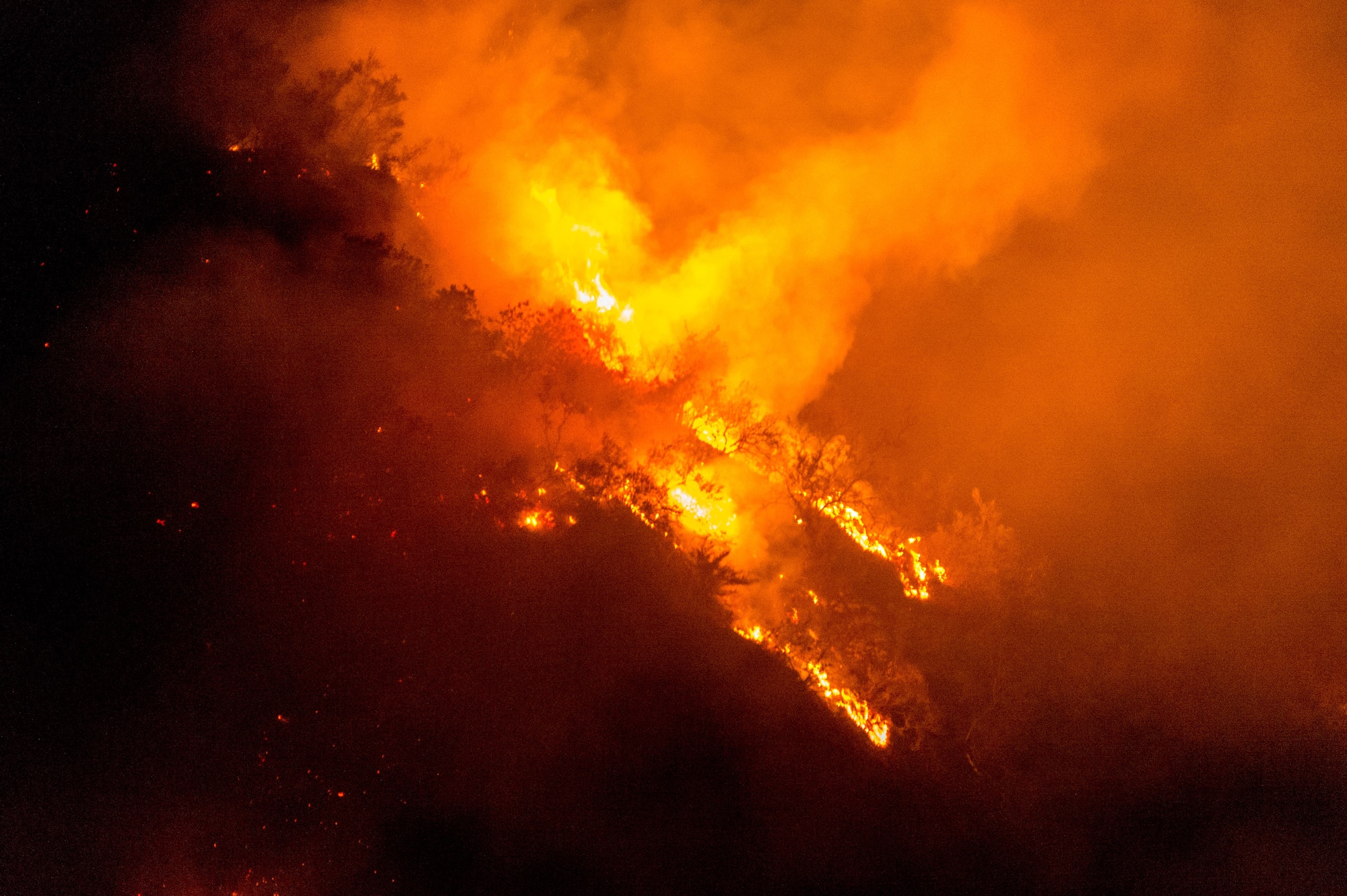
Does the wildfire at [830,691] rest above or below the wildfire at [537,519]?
above

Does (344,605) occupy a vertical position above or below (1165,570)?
below

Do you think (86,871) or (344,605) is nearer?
(86,871)

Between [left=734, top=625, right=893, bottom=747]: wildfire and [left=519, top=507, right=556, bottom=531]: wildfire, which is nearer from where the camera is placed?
[left=519, top=507, right=556, bottom=531]: wildfire

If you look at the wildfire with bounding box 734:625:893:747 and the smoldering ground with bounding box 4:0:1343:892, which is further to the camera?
the wildfire with bounding box 734:625:893:747

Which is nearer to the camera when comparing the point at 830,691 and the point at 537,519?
the point at 537,519

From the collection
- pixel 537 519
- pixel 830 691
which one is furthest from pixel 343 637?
pixel 830 691

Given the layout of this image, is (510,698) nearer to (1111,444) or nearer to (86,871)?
(86,871)

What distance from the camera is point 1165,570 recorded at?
1934 centimetres

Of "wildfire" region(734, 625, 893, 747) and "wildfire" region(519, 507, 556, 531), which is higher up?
"wildfire" region(734, 625, 893, 747)

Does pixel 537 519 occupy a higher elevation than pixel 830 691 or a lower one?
lower

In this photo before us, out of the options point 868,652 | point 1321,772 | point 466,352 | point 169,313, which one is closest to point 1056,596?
point 1321,772

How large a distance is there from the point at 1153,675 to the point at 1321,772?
9.40 feet

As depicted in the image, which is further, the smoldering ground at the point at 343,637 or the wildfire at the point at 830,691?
the wildfire at the point at 830,691

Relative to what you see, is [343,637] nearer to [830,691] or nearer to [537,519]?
[537,519]
